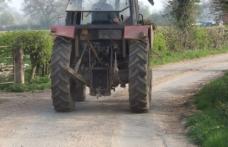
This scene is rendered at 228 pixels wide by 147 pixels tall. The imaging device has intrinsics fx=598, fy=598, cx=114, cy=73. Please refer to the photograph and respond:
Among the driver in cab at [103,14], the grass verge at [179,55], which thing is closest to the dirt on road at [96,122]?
the driver in cab at [103,14]

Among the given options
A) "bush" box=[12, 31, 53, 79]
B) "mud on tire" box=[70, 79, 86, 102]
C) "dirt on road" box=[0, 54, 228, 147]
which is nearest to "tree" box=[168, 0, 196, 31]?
"bush" box=[12, 31, 53, 79]

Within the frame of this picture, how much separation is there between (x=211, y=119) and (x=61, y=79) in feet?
11.7

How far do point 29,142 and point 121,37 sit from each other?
440 cm

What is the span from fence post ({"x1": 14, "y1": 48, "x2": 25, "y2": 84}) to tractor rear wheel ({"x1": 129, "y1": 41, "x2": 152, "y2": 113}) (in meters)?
7.37

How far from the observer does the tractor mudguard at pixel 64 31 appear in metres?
12.9

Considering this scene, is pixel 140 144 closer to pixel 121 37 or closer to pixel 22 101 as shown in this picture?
pixel 121 37

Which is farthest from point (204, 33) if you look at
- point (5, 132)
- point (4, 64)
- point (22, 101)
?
point (5, 132)

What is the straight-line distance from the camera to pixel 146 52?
12797 mm

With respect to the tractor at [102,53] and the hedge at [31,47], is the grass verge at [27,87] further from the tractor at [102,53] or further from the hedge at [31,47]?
the tractor at [102,53]

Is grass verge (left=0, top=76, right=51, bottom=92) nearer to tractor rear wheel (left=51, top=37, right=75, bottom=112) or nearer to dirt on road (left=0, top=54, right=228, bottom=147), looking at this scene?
dirt on road (left=0, top=54, right=228, bottom=147)

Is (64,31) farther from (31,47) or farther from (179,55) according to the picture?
(179,55)

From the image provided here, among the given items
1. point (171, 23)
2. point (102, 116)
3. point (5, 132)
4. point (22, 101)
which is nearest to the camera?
point (5, 132)

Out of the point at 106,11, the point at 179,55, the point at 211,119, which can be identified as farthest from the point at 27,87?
the point at 179,55

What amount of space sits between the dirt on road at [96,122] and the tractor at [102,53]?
0.49m
